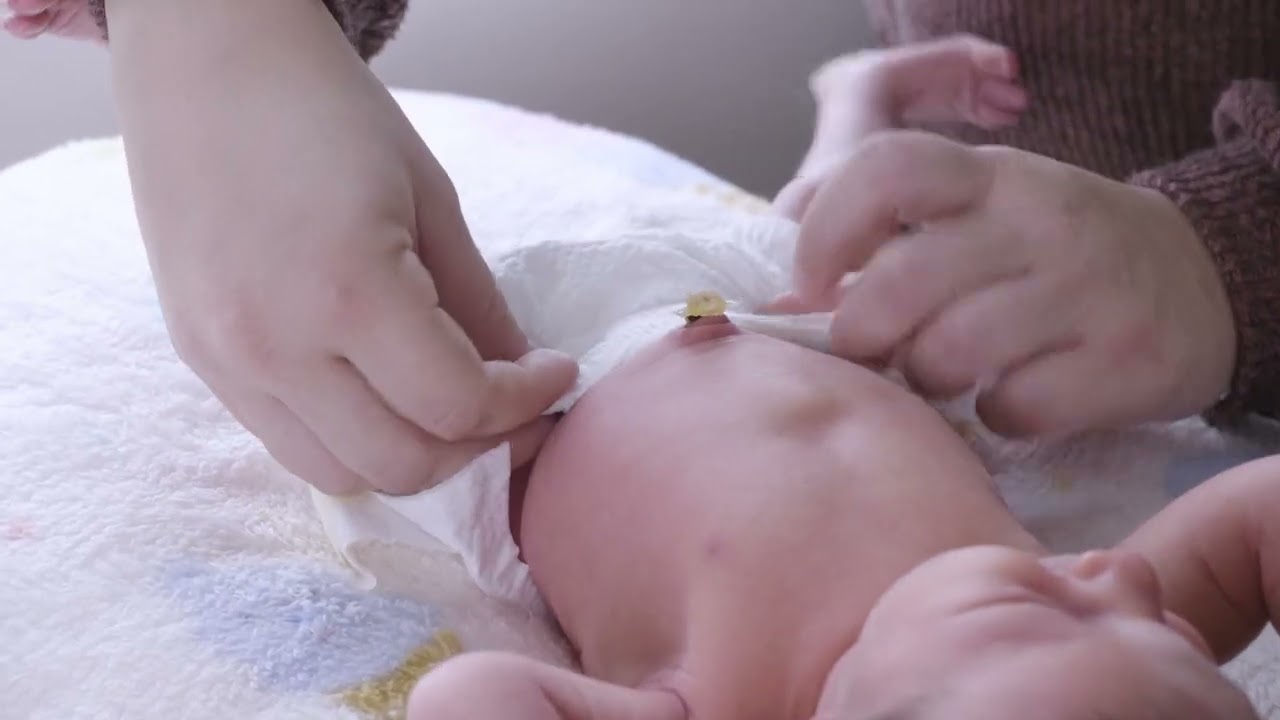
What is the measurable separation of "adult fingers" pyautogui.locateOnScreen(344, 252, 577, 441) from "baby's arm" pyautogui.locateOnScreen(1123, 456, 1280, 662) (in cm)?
28

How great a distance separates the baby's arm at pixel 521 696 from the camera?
0.42 meters

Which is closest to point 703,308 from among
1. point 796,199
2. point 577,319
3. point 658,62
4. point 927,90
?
point 577,319

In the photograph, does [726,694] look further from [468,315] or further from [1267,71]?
[1267,71]

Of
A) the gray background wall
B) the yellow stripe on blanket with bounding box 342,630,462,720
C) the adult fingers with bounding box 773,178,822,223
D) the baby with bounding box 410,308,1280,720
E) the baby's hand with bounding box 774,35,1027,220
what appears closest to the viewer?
the baby with bounding box 410,308,1280,720

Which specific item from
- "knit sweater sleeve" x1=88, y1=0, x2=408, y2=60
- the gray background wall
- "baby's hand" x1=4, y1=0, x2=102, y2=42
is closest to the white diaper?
"knit sweater sleeve" x1=88, y1=0, x2=408, y2=60

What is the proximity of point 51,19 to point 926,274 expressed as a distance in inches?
19.0

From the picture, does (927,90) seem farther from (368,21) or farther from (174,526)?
(174,526)

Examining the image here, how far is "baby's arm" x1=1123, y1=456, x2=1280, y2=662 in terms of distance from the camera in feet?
1.54

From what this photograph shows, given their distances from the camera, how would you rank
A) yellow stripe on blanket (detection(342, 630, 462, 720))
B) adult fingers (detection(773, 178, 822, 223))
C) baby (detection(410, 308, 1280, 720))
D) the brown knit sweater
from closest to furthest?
baby (detection(410, 308, 1280, 720)) → yellow stripe on blanket (detection(342, 630, 462, 720)) → the brown knit sweater → adult fingers (detection(773, 178, 822, 223))

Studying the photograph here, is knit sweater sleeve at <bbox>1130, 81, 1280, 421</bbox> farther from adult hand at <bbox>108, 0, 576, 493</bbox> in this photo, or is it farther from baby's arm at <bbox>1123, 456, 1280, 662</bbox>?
adult hand at <bbox>108, 0, 576, 493</bbox>

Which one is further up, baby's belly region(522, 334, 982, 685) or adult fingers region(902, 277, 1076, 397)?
adult fingers region(902, 277, 1076, 397)

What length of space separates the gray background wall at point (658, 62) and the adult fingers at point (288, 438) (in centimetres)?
81

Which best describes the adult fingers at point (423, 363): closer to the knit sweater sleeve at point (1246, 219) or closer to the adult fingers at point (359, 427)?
the adult fingers at point (359, 427)

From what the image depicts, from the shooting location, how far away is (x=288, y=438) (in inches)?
19.7
